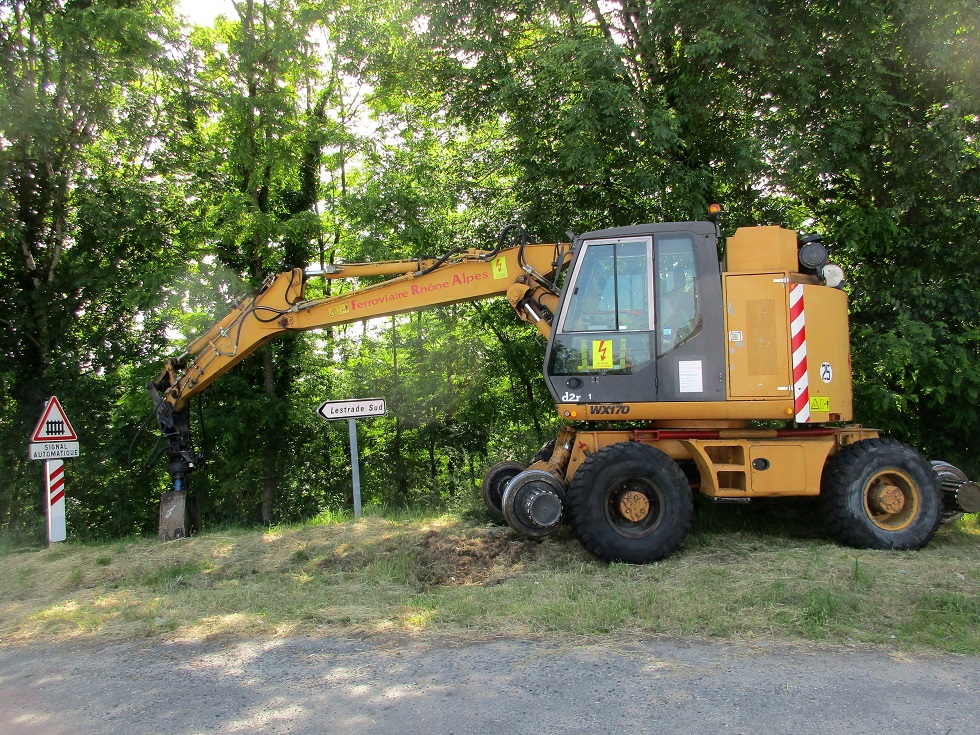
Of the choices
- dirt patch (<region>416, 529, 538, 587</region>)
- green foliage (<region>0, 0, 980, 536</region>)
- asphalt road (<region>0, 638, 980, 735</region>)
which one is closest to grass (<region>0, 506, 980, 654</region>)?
dirt patch (<region>416, 529, 538, 587</region>)

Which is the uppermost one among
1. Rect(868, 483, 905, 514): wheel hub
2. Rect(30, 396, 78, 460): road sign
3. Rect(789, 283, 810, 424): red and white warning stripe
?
Rect(789, 283, 810, 424): red and white warning stripe

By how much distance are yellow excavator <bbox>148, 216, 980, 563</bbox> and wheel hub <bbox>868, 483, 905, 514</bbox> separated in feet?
0.05

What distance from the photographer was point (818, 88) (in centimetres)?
1028

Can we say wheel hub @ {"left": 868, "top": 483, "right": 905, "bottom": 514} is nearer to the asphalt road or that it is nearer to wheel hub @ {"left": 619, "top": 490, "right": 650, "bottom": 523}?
wheel hub @ {"left": 619, "top": 490, "right": 650, "bottom": 523}

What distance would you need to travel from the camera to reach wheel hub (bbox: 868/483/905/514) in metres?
7.78

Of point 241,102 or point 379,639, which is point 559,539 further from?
point 241,102

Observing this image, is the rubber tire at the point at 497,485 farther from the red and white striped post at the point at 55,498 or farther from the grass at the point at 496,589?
the red and white striped post at the point at 55,498

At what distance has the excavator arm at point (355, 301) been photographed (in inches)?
344

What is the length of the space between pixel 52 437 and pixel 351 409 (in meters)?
3.93

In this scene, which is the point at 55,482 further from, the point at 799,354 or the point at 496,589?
the point at 799,354

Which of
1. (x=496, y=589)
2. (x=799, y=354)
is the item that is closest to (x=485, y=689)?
(x=496, y=589)

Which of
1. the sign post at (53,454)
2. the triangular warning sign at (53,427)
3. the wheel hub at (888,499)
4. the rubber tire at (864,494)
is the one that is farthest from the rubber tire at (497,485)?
the triangular warning sign at (53,427)

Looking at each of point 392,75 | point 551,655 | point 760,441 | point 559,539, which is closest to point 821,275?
point 760,441

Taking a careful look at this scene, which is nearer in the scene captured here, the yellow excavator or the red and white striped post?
the yellow excavator
